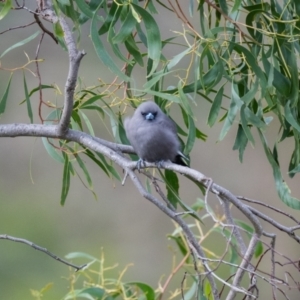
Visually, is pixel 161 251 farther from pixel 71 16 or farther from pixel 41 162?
pixel 71 16

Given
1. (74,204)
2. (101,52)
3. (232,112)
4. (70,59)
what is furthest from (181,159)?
(74,204)

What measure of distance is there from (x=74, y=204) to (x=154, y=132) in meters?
2.35

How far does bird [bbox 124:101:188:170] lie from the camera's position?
1.63 meters

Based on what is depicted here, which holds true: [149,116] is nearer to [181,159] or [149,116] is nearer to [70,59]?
[181,159]

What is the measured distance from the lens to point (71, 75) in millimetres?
1103

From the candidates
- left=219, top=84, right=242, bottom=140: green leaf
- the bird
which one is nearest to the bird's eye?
the bird

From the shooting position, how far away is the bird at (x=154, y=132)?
5.35 feet

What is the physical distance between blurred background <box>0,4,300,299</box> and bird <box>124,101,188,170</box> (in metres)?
1.85

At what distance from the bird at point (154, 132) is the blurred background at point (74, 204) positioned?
6.07 feet

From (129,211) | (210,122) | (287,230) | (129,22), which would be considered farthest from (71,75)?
(129,211)

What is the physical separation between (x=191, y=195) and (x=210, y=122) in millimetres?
2306

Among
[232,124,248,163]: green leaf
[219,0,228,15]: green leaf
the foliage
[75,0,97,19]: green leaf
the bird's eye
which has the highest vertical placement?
[219,0,228,15]: green leaf

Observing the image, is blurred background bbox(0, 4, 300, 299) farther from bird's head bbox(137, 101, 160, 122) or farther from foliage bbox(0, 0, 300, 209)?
foliage bbox(0, 0, 300, 209)

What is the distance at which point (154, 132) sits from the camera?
1.68 metres
